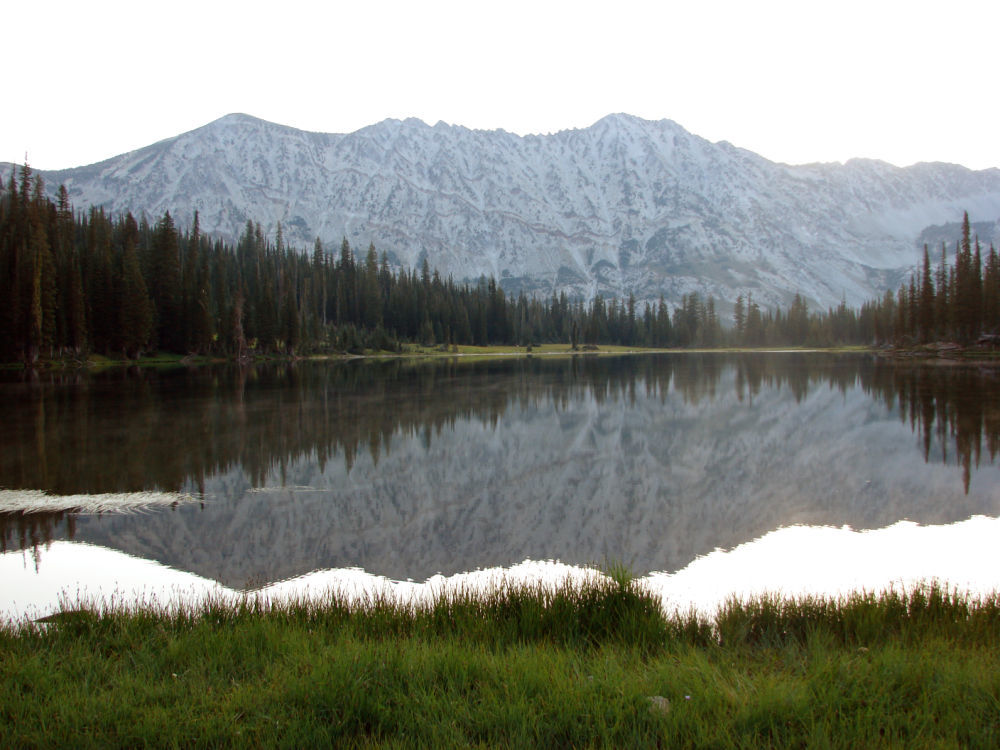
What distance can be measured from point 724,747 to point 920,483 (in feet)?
55.3

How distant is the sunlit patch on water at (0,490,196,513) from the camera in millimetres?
14797

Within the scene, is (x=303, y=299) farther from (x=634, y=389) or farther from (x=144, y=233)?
(x=634, y=389)

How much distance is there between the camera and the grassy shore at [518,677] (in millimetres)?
4527

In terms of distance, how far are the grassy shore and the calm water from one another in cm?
376

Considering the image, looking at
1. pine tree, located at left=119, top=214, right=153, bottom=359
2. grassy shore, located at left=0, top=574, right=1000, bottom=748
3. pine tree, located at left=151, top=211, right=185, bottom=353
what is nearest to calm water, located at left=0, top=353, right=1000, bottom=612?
grassy shore, located at left=0, top=574, right=1000, bottom=748

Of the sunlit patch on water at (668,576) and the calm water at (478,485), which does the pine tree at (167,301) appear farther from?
the sunlit patch on water at (668,576)

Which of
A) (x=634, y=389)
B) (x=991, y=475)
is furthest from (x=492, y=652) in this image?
(x=634, y=389)

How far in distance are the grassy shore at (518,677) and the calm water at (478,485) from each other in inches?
148

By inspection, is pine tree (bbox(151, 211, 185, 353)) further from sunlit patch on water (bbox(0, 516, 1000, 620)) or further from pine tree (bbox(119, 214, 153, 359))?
sunlit patch on water (bbox(0, 516, 1000, 620))

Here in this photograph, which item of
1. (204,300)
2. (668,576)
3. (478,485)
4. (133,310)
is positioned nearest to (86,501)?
(478,485)

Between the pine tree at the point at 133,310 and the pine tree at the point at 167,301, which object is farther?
the pine tree at the point at 167,301

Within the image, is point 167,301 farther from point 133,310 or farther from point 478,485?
point 478,485

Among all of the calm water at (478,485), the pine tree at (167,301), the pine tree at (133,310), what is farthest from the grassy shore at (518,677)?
the pine tree at (167,301)

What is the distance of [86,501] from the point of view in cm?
1552
